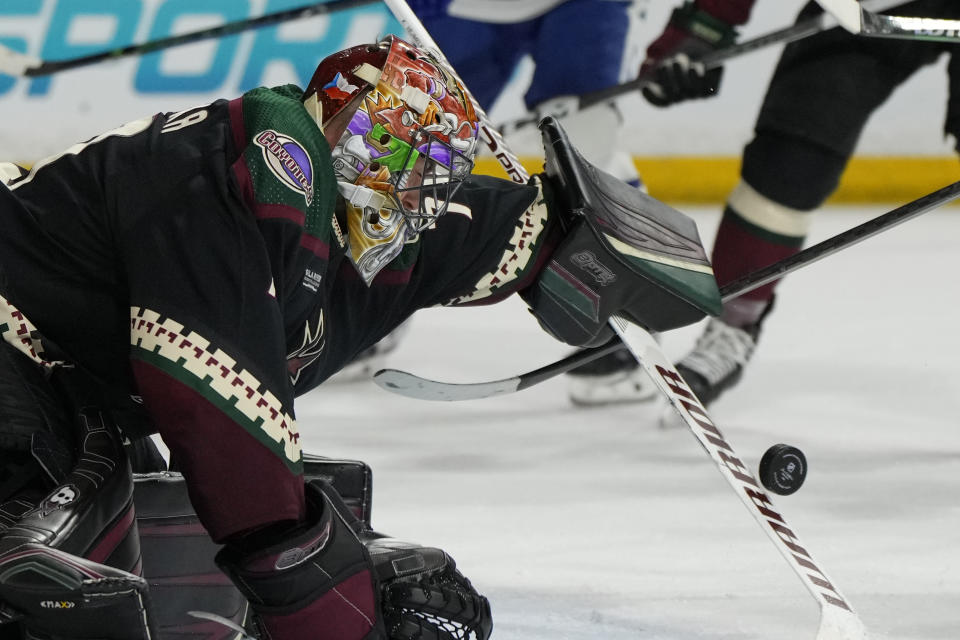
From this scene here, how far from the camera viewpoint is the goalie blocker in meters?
Answer: 1.61

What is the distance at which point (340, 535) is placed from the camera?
49.1 inches

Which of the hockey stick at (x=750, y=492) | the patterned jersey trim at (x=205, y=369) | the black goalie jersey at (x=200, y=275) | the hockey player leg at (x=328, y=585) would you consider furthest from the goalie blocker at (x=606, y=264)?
the patterned jersey trim at (x=205, y=369)

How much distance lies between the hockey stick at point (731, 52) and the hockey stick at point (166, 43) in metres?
0.45

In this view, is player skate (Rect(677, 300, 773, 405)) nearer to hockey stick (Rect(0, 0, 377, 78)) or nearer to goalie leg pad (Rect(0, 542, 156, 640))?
hockey stick (Rect(0, 0, 377, 78))

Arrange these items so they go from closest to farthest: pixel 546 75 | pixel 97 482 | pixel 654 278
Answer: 1. pixel 97 482
2. pixel 654 278
3. pixel 546 75

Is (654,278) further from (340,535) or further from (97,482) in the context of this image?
(97,482)

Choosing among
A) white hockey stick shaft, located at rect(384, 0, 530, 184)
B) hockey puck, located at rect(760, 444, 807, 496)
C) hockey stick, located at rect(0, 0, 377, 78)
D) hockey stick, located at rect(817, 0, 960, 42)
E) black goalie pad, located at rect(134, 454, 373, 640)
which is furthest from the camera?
hockey stick, located at rect(0, 0, 377, 78)

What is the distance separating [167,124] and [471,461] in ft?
3.78

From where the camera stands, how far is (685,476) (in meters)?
2.31

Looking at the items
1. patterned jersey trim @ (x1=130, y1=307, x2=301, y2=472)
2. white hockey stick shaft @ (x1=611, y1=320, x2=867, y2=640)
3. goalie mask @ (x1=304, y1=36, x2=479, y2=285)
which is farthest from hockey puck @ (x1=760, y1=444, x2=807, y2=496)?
patterned jersey trim @ (x1=130, y1=307, x2=301, y2=472)

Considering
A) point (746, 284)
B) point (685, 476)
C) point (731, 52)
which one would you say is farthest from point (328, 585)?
point (731, 52)

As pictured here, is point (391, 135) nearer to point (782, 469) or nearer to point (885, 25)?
point (782, 469)

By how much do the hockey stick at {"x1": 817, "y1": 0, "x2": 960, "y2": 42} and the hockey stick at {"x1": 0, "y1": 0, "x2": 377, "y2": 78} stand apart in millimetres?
1449

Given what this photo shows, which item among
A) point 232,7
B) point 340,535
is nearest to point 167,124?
point 340,535
